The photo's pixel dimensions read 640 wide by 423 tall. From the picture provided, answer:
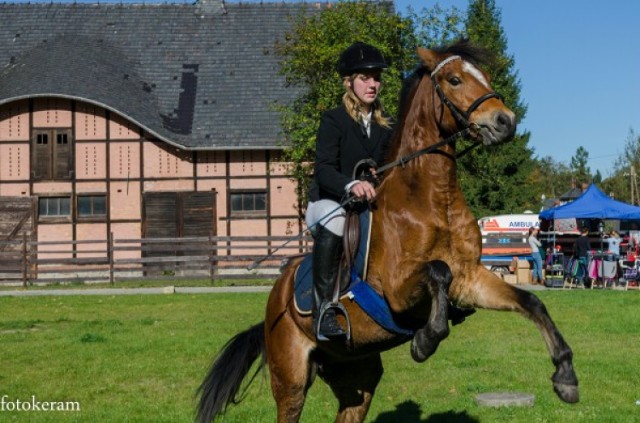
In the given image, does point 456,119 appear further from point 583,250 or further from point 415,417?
point 583,250

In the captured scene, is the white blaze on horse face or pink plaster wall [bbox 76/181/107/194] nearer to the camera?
the white blaze on horse face

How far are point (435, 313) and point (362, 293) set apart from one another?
0.92 metres

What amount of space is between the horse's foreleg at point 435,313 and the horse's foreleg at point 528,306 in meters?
0.31

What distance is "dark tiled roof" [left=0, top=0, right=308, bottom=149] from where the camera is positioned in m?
41.5

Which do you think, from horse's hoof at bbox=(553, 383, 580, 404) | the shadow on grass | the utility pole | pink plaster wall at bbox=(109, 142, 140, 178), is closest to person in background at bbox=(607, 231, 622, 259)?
pink plaster wall at bbox=(109, 142, 140, 178)

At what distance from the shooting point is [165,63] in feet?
148

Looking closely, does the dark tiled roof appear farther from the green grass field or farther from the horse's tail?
the horse's tail

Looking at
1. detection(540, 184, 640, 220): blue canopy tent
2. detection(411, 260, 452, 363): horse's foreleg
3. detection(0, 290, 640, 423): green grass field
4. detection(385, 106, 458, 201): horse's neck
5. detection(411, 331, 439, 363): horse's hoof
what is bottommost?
detection(0, 290, 640, 423): green grass field

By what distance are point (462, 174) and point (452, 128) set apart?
32.1 metres

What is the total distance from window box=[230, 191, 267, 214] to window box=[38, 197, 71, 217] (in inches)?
284

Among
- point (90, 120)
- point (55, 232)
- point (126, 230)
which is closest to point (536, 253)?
point (126, 230)

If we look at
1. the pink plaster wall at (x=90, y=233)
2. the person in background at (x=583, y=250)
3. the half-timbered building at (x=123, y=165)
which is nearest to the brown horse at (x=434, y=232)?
the person in background at (x=583, y=250)

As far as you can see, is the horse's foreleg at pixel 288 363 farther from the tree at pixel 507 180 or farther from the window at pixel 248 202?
the tree at pixel 507 180

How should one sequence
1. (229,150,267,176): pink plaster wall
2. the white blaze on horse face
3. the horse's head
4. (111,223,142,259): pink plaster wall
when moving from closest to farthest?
1. the horse's head
2. the white blaze on horse face
3. (111,223,142,259): pink plaster wall
4. (229,150,267,176): pink plaster wall
